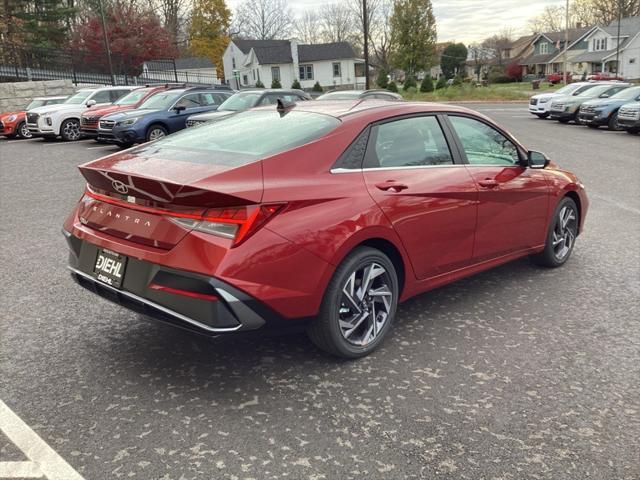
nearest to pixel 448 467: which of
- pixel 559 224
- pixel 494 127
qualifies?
pixel 494 127

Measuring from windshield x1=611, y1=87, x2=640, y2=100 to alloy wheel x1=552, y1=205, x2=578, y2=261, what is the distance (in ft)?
58.6

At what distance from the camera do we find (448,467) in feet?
8.67

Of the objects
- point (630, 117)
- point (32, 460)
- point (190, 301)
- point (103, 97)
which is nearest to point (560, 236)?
point (190, 301)

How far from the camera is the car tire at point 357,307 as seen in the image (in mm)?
3424

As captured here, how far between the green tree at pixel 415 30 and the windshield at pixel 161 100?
6115cm

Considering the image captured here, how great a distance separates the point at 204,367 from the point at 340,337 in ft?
2.76

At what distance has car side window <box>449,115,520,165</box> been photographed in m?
4.51

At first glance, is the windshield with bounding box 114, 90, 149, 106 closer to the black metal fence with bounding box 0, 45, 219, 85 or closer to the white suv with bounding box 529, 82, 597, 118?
the black metal fence with bounding box 0, 45, 219, 85

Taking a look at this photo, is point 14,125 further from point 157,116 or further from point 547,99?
point 547,99

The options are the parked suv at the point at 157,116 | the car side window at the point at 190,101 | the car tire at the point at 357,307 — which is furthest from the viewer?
the car side window at the point at 190,101

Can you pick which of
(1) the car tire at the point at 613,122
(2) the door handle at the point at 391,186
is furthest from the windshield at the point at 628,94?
(2) the door handle at the point at 391,186

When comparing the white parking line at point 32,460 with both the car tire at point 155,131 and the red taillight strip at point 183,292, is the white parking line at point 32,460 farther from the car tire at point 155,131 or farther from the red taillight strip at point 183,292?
the car tire at point 155,131

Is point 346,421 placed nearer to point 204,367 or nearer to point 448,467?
point 448,467

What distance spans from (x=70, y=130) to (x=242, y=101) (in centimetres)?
731
